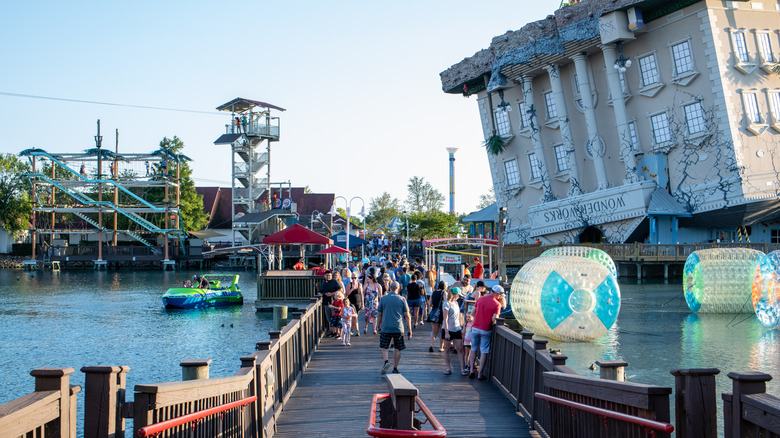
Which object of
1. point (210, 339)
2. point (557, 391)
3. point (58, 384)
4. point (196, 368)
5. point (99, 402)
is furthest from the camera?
point (210, 339)

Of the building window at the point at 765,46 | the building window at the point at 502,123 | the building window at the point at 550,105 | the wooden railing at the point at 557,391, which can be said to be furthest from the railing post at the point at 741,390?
the building window at the point at 502,123

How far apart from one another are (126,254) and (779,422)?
247ft

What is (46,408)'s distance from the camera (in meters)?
4.95

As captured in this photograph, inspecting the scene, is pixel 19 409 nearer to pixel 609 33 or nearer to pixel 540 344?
pixel 540 344

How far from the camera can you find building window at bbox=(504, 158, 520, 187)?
54562 mm

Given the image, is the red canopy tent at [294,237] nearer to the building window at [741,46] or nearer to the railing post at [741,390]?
the railing post at [741,390]

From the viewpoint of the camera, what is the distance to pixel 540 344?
345 inches

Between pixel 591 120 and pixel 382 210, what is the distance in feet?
274

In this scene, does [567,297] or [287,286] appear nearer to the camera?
[567,297]

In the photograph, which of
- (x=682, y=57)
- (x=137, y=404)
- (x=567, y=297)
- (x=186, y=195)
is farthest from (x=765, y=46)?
(x=186, y=195)

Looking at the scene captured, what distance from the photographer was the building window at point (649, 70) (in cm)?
→ 4344

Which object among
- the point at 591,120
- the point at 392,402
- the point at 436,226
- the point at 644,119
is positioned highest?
the point at 591,120

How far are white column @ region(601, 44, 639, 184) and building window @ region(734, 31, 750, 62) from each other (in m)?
6.83

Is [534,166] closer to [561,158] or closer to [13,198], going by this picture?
[561,158]
